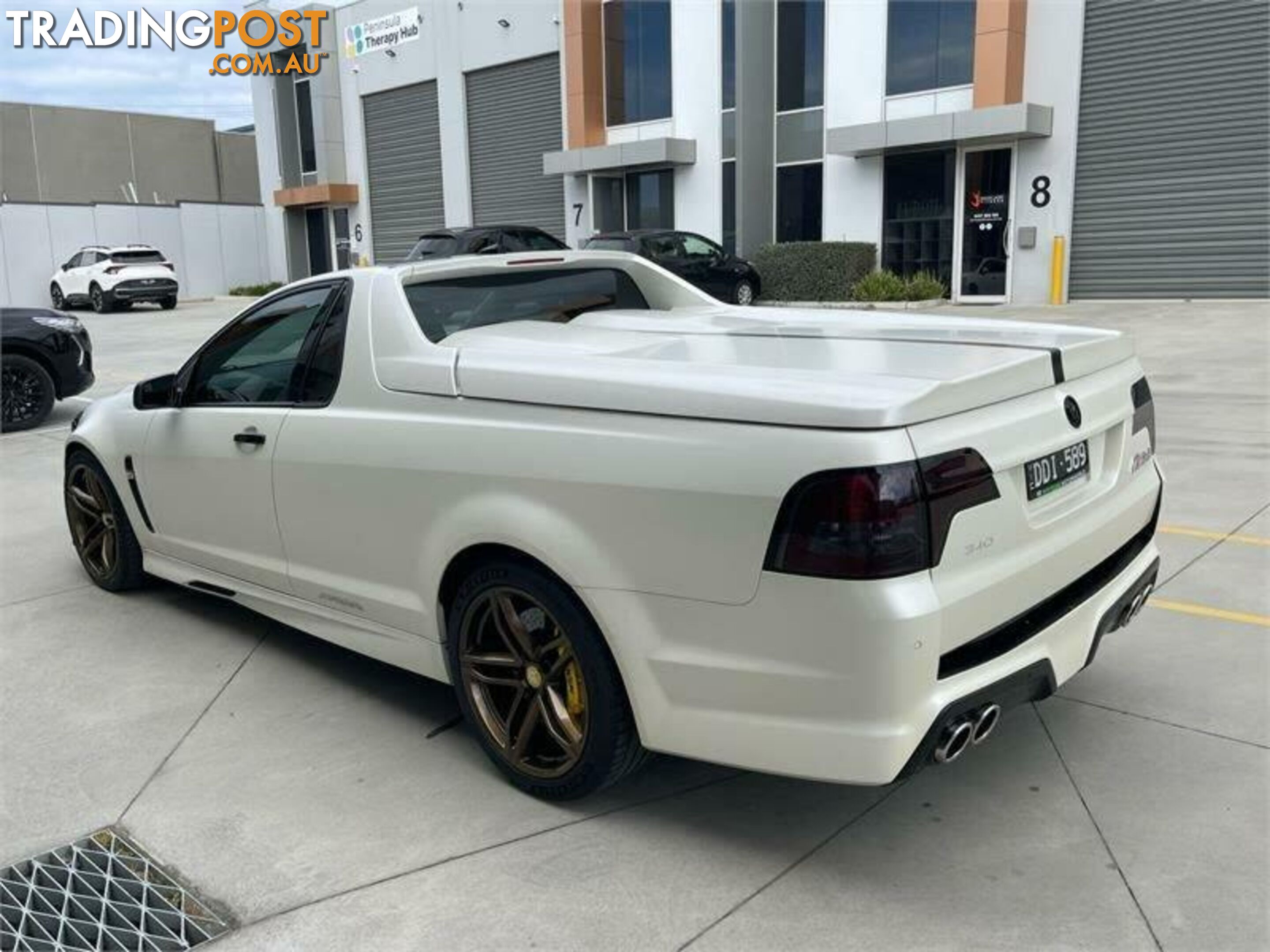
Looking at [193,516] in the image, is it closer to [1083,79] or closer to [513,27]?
[1083,79]

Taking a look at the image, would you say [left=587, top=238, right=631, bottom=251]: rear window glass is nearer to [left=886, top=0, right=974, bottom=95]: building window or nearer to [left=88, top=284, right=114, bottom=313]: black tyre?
[left=886, top=0, right=974, bottom=95]: building window

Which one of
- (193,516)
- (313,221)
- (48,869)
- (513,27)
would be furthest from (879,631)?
(313,221)

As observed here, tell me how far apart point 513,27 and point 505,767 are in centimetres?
2951

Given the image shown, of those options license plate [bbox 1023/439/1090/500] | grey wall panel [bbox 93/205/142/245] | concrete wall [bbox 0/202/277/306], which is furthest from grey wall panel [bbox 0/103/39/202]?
license plate [bbox 1023/439/1090/500]

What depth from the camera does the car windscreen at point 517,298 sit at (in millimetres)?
3990

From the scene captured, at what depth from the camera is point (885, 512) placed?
255cm

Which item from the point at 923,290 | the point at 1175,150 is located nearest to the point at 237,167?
the point at 923,290

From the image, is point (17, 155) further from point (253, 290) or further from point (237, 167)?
point (253, 290)

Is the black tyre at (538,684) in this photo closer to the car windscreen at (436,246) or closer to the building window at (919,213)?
the car windscreen at (436,246)

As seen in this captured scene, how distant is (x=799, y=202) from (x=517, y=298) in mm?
21279

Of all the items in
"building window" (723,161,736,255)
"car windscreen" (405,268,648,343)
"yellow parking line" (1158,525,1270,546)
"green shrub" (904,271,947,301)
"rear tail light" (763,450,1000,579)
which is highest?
"building window" (723,161,736,255)

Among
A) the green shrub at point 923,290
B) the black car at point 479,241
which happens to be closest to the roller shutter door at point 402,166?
the black car at point 479,241

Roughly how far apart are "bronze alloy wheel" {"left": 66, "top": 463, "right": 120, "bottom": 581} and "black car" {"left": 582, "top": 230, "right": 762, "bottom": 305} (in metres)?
14.7

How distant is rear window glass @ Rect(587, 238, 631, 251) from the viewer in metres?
20.1
